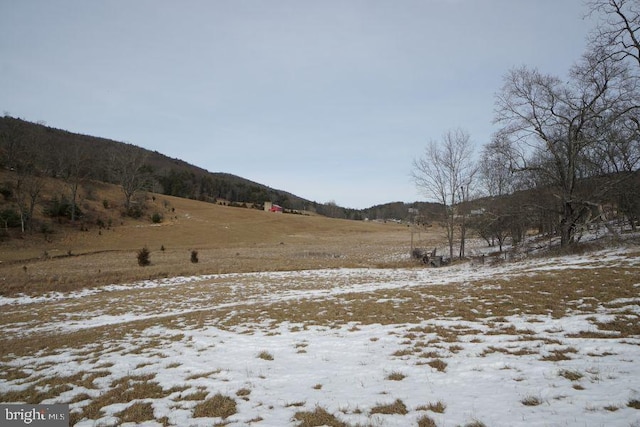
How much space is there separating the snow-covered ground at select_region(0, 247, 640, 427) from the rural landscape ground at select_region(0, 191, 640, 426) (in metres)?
0.03

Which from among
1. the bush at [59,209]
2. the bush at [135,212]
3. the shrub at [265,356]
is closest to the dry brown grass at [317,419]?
the shrub at [265,356]

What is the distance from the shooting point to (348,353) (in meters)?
6.96

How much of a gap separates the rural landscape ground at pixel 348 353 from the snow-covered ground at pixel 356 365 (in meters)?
Answer: 0.03

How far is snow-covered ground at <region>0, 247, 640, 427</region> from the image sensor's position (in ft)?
13.6

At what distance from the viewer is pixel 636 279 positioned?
10.1 m

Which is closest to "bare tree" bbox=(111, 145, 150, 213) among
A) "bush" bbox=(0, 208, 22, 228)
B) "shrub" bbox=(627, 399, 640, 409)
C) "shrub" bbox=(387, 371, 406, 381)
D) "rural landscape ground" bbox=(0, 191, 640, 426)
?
"bush" bbox=(0, 208, 22, 228)

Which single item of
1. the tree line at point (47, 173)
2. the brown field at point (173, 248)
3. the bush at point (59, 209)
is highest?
the tree line at point (47, 173)

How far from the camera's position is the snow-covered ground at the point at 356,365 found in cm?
413

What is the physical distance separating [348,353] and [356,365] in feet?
2.61

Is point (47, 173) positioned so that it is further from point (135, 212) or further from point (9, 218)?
point (9, 218)

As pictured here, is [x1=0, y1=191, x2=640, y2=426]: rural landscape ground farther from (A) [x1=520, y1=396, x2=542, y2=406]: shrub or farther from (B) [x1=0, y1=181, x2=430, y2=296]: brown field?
(B) [x1=0, y1=181, x2=430, y2=296]: brown field

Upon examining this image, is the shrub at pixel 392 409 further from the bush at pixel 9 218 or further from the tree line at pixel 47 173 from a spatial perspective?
the bush at pixel 9 218

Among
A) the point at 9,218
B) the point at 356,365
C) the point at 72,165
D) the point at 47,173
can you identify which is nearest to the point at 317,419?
the point at 356,365

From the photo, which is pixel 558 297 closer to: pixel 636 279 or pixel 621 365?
pixel 636 279
